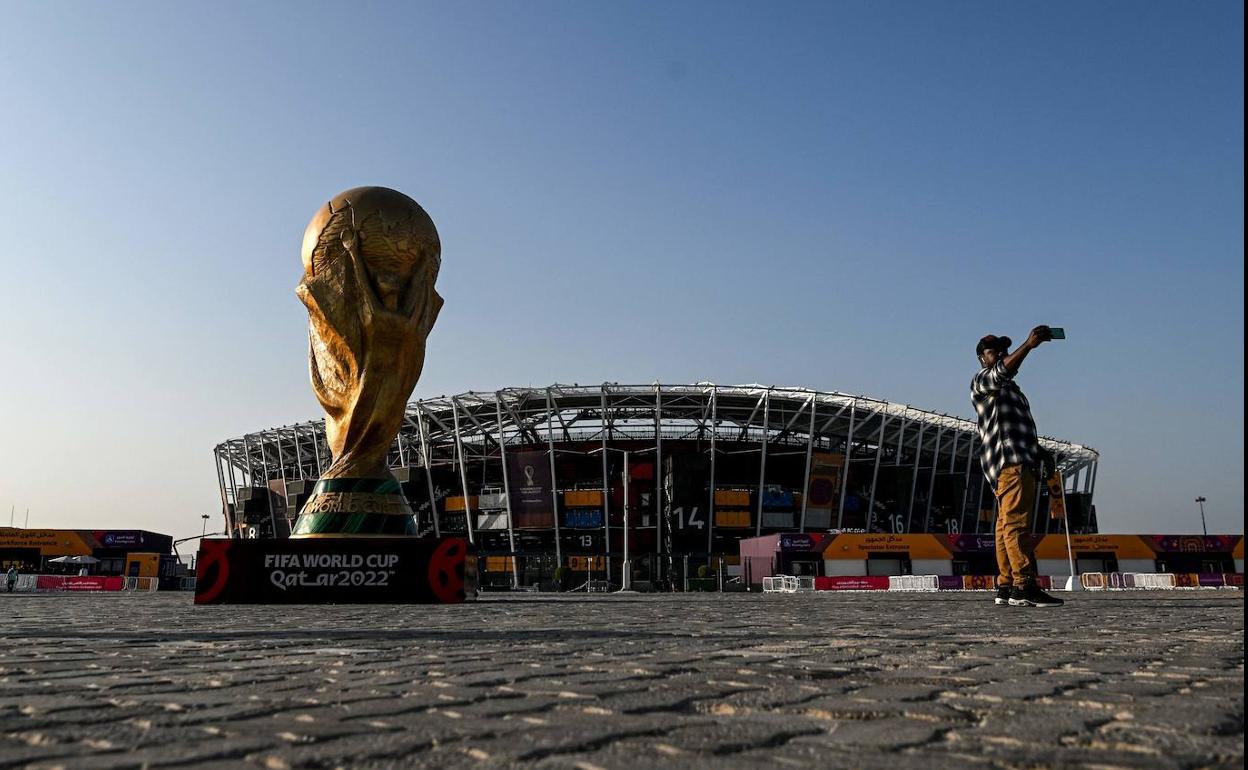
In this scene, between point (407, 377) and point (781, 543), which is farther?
point (781, 543)

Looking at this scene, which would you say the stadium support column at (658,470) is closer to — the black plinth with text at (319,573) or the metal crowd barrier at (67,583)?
the metal crowd barrier at (67,583)

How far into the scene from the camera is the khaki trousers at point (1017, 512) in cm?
934

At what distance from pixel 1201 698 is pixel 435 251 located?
18.7 m

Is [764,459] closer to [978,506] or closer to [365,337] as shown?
[978,506]

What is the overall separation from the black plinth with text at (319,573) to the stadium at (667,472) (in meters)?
37.2

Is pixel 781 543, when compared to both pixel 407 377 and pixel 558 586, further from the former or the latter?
pixel 407 377

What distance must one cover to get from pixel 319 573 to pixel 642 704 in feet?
48.6

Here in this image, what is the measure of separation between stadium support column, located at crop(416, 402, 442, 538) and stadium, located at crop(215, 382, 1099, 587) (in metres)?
0.14

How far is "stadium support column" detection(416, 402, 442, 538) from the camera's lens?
58084 millimetres

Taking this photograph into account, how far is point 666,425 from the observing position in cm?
5988

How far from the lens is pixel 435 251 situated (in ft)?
66.1

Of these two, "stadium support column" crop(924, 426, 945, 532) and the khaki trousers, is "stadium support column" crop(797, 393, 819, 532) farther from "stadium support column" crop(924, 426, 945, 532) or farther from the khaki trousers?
the khaki trousers

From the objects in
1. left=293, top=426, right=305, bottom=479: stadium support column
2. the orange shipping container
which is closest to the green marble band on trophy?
the orange shipping container

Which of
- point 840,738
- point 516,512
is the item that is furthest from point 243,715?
point 516,512
